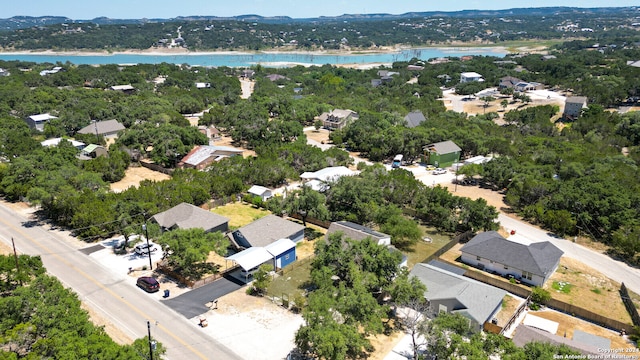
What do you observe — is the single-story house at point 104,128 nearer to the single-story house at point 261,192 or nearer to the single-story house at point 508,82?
the single-story house at point 261,192

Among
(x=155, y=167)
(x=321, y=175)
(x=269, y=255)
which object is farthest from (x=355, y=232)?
(x=155, y=167)

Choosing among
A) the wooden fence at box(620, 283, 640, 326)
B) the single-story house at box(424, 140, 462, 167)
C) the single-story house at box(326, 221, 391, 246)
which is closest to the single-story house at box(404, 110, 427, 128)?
the single-story house at box(424, 140, 462, 167)

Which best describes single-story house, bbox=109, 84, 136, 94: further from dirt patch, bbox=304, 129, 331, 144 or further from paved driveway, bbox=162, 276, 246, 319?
paved driveway, bbox=162, 276, 246, 319

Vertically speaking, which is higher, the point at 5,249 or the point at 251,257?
the point at 251,257

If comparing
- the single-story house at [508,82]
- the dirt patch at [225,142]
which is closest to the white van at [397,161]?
the dirt patch at [225,142]

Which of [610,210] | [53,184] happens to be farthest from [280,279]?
[610,210]

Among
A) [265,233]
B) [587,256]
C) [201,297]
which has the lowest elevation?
[587,256]

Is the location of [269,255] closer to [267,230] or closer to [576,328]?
[267,230]
